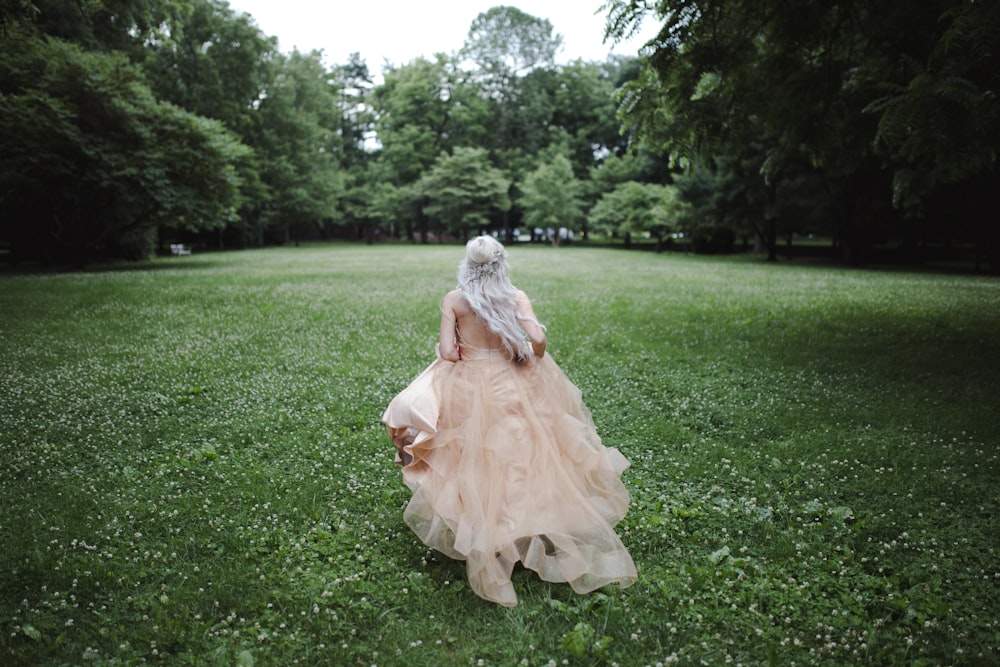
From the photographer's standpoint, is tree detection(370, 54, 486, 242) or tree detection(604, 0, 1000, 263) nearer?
tree detection(604, 0, 1000, 263)

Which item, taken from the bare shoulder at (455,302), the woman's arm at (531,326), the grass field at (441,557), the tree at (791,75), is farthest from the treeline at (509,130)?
the bare shoulder at (455,302)

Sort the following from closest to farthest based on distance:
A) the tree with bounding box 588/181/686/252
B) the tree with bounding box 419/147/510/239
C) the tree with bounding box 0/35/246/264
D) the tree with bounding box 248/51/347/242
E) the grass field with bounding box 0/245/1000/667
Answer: the grass field with bounding box 0/245/1000/667, the tree with bounding box 0/35/246/264, the tree with bounding box 588/181/686/252, the tree with bounding box 248/51/347/242, the tree with bounding box 419/147/510/239

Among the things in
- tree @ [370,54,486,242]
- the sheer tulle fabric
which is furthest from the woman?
tree @ [370,54,486,242]

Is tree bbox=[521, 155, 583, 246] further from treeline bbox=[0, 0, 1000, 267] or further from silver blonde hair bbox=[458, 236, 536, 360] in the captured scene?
silver blonde hair bbox=[458, 236, 536, 360]

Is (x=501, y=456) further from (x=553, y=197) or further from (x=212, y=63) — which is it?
(x=553, y=197)

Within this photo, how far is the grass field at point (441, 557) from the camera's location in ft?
12.6

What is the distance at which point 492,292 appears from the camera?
15.8 feet

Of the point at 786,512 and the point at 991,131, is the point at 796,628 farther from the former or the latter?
the point at 991,131

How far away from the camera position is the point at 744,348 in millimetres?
11758

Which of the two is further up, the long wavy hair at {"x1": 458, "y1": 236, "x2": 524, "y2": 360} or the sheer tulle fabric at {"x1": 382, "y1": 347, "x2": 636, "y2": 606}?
the long wavy hair at {"x1": 458, "y1": 236, "x2": 524, "y2": 360}

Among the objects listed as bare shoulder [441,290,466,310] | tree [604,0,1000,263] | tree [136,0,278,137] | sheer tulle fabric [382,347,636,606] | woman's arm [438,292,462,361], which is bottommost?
sheer tulle fabric [382,347,636,606]

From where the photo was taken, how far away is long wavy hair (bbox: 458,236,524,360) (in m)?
4.75

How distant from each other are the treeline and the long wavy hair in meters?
5.43

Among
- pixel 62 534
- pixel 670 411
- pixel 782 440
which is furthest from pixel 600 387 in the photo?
pixel 62 534
